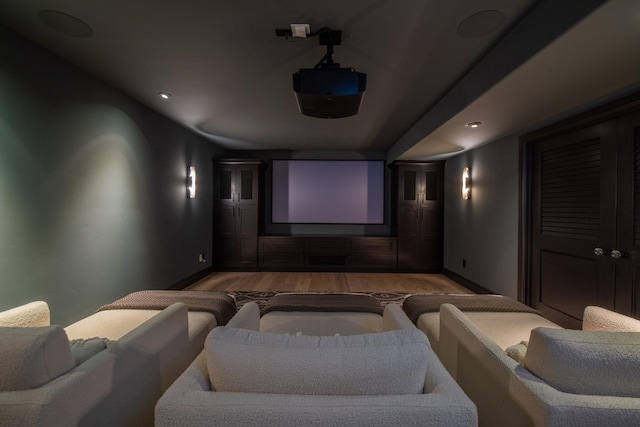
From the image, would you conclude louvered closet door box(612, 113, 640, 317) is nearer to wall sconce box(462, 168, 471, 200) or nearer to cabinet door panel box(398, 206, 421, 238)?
wall sconce box(462, 168, 471, 200)

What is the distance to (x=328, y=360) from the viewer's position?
861mm

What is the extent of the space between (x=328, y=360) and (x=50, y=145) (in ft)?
9.15

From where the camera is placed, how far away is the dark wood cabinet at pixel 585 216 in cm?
235

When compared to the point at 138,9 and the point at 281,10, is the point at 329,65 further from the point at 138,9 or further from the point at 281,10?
the point at 138,9

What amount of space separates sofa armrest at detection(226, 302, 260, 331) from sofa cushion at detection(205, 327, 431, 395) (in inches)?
26.0

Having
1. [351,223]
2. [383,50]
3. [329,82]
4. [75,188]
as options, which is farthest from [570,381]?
[351,223]

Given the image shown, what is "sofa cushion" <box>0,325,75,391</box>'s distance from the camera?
85cm

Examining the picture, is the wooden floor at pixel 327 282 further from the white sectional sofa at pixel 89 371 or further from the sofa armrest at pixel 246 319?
the white sectional sofa at pixel 89 371

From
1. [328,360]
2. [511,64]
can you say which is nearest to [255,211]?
[511,64]

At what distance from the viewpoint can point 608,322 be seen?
1.40 meters

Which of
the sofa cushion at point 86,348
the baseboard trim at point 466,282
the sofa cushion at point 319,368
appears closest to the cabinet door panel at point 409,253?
the baseboard trim at point 466,282

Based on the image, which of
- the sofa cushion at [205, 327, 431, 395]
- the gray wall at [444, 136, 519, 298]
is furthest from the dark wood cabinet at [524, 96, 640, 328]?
the sofa cushion at [205, 327, 431, 395]

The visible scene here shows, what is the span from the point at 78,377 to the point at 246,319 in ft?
2.73

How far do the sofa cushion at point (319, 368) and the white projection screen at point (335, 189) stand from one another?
5.26m
